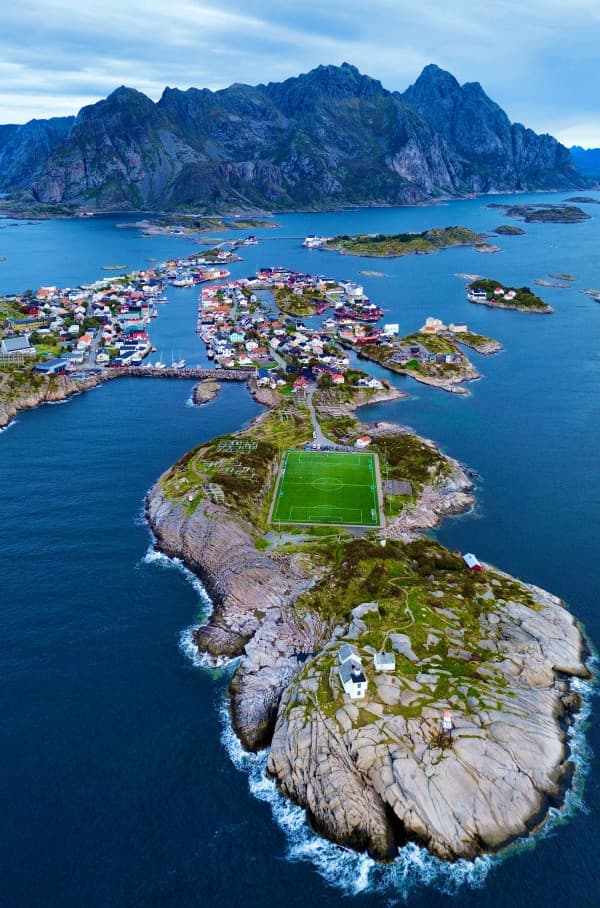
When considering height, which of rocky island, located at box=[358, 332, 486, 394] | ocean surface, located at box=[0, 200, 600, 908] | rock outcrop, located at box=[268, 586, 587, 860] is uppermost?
rocky island, located at box=[358, 332, 486, 394]

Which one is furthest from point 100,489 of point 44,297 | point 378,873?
point 44,297

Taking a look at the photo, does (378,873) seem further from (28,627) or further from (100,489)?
(100,489)

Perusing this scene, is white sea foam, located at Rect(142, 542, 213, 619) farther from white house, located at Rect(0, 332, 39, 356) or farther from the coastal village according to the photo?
white house, located at Rect(0, 332, 39, 356)

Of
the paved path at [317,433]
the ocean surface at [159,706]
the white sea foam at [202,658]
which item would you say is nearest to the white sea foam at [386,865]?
the ocean surface at [159,706]

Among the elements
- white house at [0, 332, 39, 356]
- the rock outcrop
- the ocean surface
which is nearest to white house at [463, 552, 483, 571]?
the ocean surface

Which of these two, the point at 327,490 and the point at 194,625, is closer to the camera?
the point at 194,625

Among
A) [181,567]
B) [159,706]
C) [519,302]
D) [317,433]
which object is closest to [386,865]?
[159,706]

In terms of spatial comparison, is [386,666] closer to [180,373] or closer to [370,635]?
[370,635]
